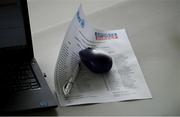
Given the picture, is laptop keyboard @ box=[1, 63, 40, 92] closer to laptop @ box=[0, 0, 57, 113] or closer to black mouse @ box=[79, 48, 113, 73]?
laptop @ box=[0, 0, 57, 113]

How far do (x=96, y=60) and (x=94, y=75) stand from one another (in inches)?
1.8

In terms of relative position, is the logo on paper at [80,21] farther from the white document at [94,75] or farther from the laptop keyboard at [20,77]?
the laptop keyboard at [20,77]

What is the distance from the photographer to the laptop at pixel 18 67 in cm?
81

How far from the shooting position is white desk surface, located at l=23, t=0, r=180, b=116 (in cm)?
84

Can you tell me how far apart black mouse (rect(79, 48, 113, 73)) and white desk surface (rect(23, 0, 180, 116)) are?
10 cm

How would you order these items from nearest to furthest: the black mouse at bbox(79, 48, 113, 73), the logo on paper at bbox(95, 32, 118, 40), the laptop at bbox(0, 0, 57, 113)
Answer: the laptop at bbox(0, 0, 57, 113) < the black mouse at bbox(79, 48, 113, 73) < the logo on paper at bbox(95, 32, 118, 40)

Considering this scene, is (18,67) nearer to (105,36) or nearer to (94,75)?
(94,75)

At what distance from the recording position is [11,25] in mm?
897

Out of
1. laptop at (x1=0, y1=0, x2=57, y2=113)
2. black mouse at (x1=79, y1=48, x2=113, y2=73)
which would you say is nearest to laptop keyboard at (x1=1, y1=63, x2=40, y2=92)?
laptop at (x1=0, y1=0, x2=57, y2=113)

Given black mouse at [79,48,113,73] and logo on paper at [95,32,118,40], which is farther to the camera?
logo on paper at [95,32,118,40]

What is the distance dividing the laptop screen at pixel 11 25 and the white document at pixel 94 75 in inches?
4.7

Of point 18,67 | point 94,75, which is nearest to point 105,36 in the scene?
point 94,75

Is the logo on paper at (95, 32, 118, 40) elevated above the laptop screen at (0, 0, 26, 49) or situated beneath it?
situated beneath

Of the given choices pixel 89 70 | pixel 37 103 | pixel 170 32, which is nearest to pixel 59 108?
pixel 37 103
